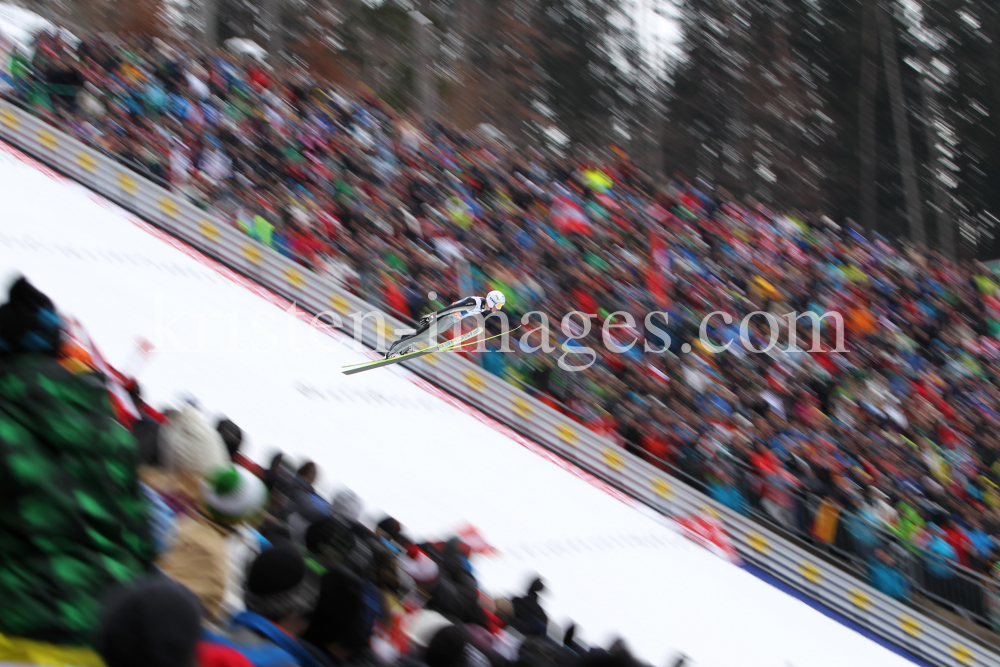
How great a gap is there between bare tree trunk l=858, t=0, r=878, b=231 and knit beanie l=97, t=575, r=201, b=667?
31076mm

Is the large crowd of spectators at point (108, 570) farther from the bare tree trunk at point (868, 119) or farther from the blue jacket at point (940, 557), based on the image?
the bare tree trunk at point (868, 119)

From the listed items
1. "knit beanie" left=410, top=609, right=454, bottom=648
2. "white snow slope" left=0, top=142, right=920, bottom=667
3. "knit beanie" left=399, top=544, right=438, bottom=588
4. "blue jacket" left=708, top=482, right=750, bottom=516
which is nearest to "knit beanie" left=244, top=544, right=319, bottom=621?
"knit beanie" left=410, top=609, right=454, bottom=648

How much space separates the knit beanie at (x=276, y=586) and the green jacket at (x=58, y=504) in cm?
35

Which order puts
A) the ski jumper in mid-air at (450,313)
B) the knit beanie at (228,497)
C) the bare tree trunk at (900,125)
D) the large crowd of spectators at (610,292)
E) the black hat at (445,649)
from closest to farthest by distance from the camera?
the black hat at (445,649) → the knit beanie at (228,497) → the ski jumper in mid-air at (450,313) → the large crowd of spectators at (610,292) → the bare tree trunk at (900,125)

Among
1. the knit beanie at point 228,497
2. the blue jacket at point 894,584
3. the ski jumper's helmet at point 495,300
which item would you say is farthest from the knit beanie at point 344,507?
the blue jacket at point 894,584

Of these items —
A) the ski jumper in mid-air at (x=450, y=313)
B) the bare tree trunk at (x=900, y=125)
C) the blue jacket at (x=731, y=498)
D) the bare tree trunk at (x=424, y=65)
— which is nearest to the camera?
the ski jumper in mid-air at (x=450, y=313)

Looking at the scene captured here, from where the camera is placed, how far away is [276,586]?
2.69 metres

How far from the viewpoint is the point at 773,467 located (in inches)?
438

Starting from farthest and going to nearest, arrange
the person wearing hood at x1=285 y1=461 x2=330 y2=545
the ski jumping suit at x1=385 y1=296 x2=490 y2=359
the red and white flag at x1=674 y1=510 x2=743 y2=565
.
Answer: the red and white flag at x1=674 y1=510 x2=743 y2=565 < the ski jumping suit at x1=385 y1=296 x2=490 y2=359 < the person wearing hood at x1=285 y1=461 x2=330 y2=545

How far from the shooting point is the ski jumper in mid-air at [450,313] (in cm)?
858

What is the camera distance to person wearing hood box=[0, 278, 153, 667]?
2.51m

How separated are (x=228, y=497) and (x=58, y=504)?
38.5 inches

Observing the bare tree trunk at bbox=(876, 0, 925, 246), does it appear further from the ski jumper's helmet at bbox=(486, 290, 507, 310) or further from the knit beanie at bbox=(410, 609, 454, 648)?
the knit beanie at bbox=(410, 609, 454, 648)

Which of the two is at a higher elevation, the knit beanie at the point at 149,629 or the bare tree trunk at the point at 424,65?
the bare tree trunk at the point at 424,65
